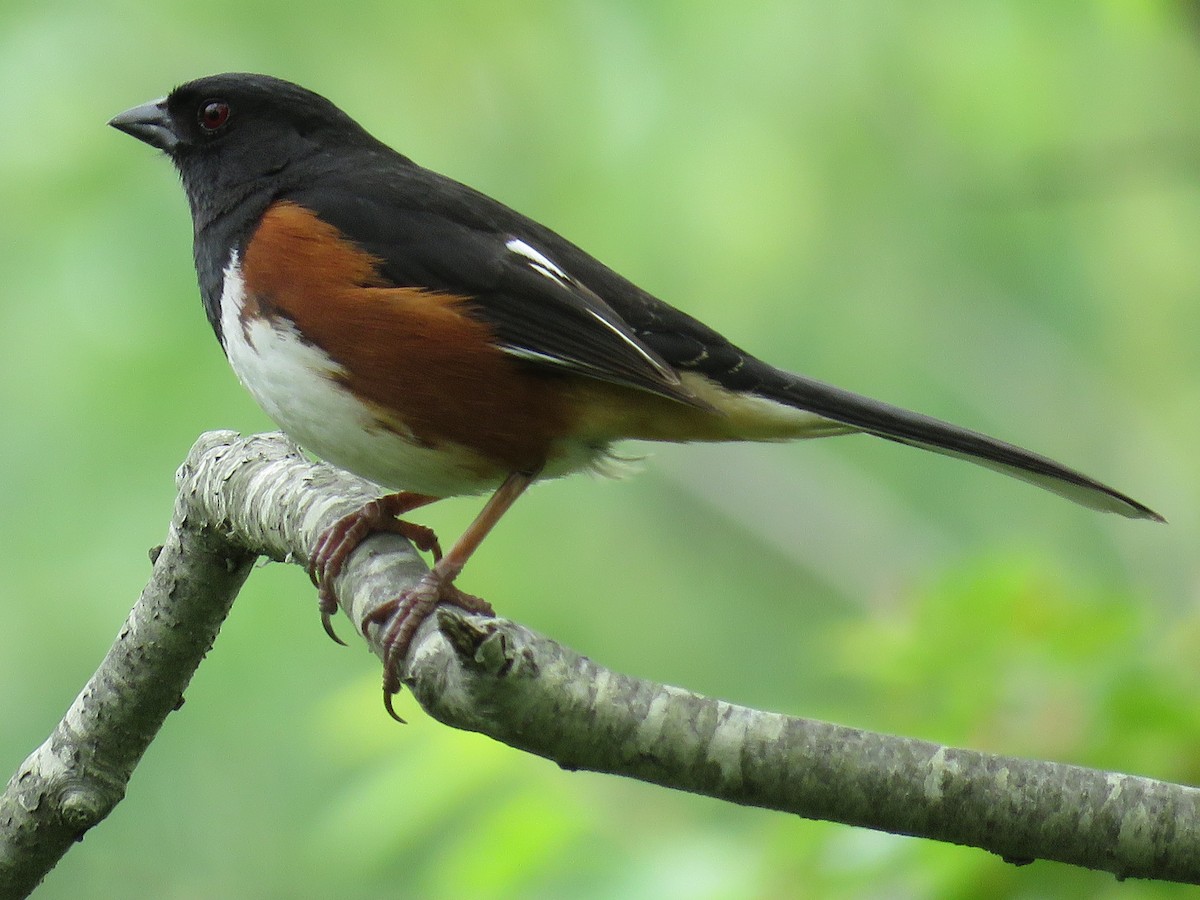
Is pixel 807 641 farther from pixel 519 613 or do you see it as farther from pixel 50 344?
pixel 50 344

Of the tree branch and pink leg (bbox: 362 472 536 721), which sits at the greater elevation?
the tree branch

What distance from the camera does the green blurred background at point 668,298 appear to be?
4.63m

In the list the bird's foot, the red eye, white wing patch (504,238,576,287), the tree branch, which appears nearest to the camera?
the tree branch

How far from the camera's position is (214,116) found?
3525mm

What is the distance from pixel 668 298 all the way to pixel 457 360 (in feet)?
13.2

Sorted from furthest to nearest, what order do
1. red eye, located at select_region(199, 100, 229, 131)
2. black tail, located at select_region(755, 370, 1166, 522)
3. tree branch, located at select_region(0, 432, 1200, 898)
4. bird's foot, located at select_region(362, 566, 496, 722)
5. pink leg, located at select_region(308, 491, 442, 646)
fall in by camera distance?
red eye, located at select_region(199, 100, 229, 131) → black tail, located at select_region(755, 370, 1166, 522) → pink leg, located at select_region(308, 491, 442, 646) → bird's foot, located at select_region(362, 566, 496, 722) → tree branch, located at select_region(0, 432, 1200, 898)

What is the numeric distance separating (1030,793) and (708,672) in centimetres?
588

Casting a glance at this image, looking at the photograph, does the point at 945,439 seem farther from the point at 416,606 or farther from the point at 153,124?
the point at 153,124

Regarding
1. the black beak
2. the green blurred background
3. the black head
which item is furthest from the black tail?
the black beak

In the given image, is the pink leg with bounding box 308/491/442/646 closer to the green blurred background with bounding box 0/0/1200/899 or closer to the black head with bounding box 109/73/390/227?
the green blurred background with bounding box 0/0/1200/899

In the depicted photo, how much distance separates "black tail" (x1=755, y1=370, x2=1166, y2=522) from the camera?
2824 mm

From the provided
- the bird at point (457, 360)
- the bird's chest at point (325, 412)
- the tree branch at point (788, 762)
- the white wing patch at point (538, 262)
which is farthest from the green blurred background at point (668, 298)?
the tree branch at point (788, 762)

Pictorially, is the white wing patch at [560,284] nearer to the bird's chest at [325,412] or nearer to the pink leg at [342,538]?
the bird's chest at [325,412]

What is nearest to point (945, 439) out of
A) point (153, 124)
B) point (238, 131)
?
point (238, 131)
